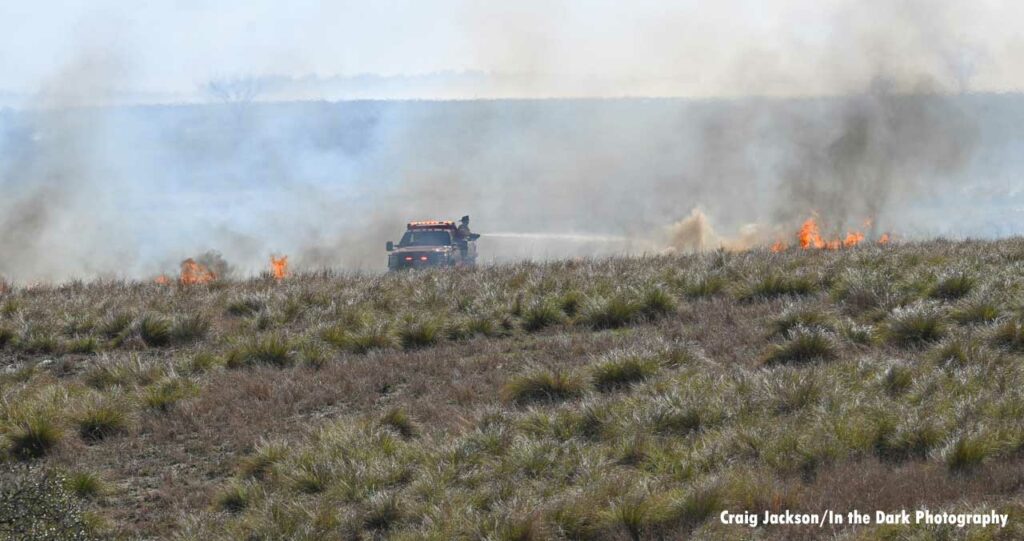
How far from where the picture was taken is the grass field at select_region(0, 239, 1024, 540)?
877 centimetres

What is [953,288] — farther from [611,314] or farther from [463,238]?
[463,238]

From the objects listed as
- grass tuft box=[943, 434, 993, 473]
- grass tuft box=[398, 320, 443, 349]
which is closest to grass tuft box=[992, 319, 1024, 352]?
grass tuft box=[943, 434, 993, 473]

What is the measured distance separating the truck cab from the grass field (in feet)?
42.6

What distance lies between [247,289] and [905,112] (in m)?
56.1

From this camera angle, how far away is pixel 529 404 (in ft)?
38.2

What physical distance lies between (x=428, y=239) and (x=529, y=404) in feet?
67.4

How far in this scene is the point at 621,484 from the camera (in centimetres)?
899

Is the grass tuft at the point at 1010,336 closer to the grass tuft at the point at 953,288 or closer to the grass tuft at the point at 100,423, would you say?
the grass tuft at the point at 953,288

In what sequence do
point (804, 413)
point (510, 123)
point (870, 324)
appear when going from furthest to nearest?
point (510, 123)
point (870, 324)
point (804, 413)

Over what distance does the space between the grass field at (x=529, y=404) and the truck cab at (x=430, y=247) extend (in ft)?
42.6

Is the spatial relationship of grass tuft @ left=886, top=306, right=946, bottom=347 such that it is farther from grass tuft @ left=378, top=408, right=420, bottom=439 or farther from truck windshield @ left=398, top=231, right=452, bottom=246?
truck windshield @ left=398, top=231, right=452, bottom=246

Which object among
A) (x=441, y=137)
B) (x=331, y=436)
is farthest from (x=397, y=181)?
(x=331, y=436)

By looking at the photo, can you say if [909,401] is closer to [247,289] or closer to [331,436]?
[331,436]

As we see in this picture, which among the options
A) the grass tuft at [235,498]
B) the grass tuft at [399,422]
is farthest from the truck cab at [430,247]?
the grass tuft at [235,498]
